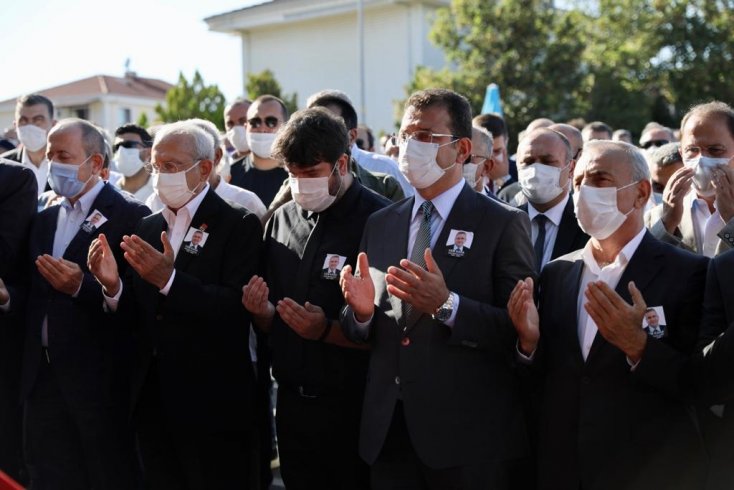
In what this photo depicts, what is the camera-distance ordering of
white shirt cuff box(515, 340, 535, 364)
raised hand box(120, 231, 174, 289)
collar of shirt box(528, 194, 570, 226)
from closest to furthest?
white shirt cuff box(515, 340, 535, 364) < raised hand box(120, 231, 174, 289) < collar of shirt box(528, 194, 570, 226)

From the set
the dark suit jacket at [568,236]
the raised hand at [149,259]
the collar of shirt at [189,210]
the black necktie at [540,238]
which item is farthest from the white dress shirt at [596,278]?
the collar of shirt at [189,210]

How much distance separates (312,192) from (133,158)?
4108mm

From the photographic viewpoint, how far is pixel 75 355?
5.16 m

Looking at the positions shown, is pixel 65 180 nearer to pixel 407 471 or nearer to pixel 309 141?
pixel 309 141

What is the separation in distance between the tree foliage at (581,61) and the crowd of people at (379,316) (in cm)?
2153

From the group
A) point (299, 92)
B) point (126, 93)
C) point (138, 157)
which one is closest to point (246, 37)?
point (299, 92)

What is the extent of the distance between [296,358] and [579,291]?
157 centimetres

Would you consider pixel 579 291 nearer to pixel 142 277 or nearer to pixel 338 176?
pixel 338 176

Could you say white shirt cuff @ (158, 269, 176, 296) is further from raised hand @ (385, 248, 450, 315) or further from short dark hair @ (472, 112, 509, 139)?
short dark hair @ (472, 112, 509, 139)

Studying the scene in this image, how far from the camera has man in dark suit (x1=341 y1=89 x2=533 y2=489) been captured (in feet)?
12.5

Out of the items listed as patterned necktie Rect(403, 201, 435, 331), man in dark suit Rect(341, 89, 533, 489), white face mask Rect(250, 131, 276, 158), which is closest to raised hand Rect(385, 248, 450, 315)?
man in dark suit Rect(341, 89, 533, 489)

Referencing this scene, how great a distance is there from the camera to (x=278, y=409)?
4781 millimetres

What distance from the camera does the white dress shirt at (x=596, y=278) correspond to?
149 inches

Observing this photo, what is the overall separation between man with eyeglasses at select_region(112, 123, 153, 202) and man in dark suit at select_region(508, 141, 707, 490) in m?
5.21
